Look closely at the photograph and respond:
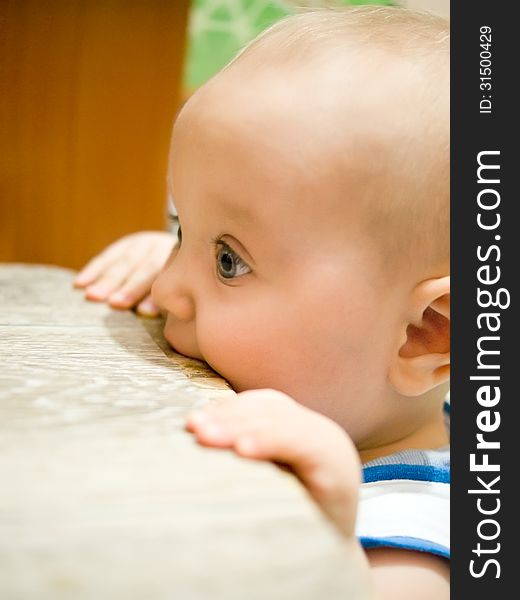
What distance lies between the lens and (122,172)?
1.50m

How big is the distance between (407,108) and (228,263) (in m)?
0.21

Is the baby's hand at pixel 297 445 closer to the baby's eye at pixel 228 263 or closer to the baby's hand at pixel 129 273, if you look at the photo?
the baby's eye at pixel 228 263

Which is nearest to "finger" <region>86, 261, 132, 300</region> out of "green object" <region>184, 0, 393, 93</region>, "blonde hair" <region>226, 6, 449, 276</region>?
"blonde hair" <region>226, 6, 449, 276</region>

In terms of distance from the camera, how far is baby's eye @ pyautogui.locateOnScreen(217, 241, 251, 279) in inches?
25.3

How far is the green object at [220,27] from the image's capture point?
6.84 feet

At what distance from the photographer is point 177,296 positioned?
27.2 inches

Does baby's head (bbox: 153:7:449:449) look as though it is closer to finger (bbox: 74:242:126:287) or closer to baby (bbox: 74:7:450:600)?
baby (bbox: 74:7:450:600)

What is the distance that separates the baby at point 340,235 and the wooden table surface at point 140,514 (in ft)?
0.66

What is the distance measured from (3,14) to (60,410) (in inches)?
46.3

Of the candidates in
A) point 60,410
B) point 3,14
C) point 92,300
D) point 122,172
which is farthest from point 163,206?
point 60,410

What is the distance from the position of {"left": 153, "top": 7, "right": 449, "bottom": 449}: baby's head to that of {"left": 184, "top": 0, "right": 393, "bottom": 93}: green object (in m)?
1.50

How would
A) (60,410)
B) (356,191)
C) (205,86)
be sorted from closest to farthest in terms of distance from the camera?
(60,410)
(356,191)
(205,86)

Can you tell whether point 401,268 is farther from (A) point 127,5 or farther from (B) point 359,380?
(A) point 127,5

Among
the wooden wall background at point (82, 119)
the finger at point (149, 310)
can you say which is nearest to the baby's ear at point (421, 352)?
the finger at point (149, 310)
